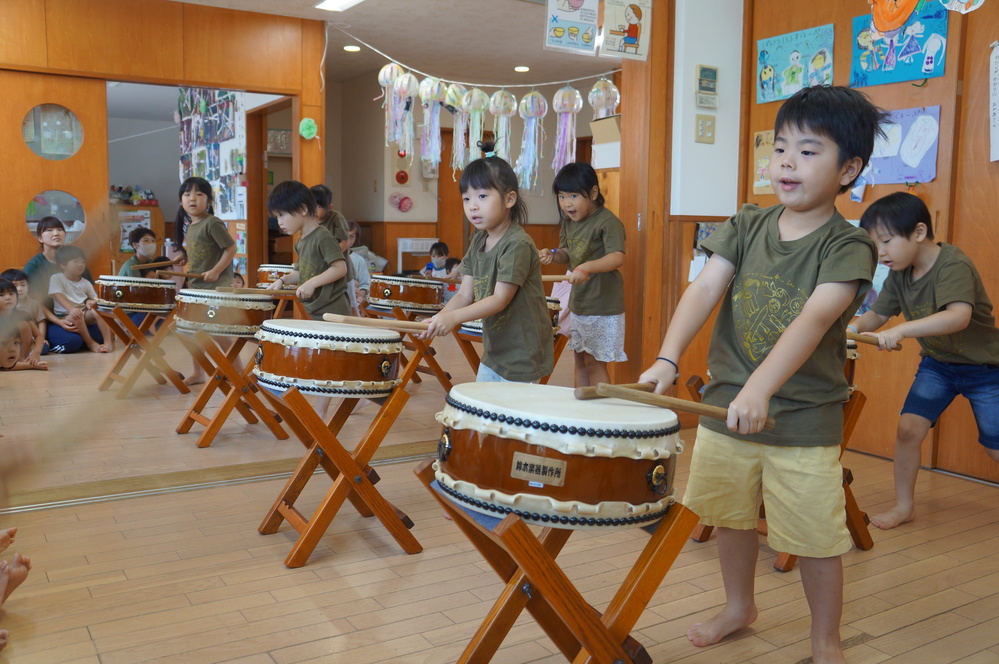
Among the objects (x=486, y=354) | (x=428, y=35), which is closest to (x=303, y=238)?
(x=486, y=354)

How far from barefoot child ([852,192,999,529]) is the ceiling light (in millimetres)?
4731

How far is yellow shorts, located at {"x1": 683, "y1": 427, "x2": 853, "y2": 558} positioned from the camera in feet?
5.13

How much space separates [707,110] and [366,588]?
2.50 metres

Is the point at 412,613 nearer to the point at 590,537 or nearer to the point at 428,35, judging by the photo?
the point at 590,537

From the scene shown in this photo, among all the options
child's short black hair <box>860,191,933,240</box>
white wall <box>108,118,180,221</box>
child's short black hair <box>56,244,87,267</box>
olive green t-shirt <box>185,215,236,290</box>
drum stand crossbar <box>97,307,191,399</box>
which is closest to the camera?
child's short black hair <box>56,244,87,267</box>

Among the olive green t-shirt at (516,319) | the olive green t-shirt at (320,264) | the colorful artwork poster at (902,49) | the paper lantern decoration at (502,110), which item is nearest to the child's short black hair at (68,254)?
the olive green t-shirt at (516,319)

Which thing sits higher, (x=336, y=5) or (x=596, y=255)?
(x=336, y=5)

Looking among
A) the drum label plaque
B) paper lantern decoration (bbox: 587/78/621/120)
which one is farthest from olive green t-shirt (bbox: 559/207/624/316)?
the drum label plaque

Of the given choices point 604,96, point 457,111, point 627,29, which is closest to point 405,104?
point 457,111

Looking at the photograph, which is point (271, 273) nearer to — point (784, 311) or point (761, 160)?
point (761, 160)

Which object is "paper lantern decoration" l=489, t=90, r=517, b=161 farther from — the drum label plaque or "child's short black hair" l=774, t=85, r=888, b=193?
the drum label plaque

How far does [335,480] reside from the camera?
2277mm

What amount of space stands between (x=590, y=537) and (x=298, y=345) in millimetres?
1016

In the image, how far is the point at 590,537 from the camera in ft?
7.95
